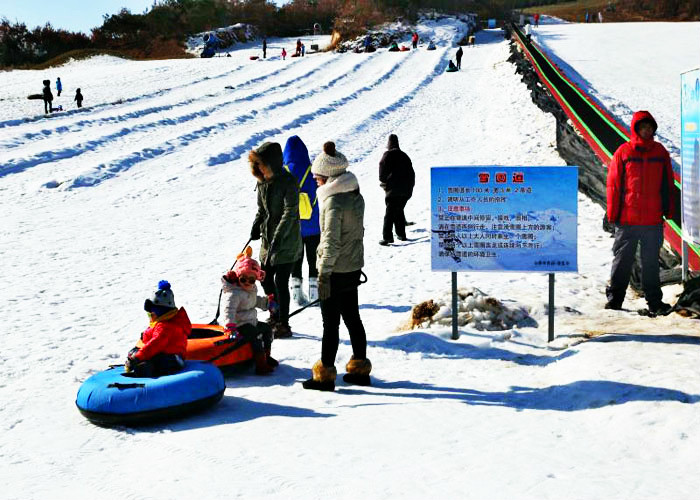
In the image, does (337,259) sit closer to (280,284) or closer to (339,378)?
(339,378)

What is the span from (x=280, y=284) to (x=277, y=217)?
66cm

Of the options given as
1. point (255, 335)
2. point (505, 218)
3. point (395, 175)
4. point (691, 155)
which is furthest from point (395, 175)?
point (255, 335)

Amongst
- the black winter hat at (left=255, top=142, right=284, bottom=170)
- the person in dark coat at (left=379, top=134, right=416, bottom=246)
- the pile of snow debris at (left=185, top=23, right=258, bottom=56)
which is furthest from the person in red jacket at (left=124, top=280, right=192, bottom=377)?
the pile of snow debris at (left=185, top=23, right=258, bottom=56)

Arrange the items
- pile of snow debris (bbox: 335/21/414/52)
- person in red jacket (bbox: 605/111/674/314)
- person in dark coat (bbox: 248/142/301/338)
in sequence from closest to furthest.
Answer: person in red jacket (bbox: 605/111/674/314)
person in dark coat (bbox: 248/142/301/338)
pile of snow debris (bbox: 335/21/414/52)

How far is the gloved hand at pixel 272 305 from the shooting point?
7.79 m

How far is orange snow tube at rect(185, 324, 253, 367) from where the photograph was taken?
6895mm

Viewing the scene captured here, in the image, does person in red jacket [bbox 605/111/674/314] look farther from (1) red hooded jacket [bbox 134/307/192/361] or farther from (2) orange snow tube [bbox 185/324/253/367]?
(1) red hooded jacket [bbox 134/307/192/361]

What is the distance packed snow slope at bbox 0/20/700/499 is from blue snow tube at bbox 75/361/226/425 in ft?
0.37

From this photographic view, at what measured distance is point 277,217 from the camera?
8.00 metres

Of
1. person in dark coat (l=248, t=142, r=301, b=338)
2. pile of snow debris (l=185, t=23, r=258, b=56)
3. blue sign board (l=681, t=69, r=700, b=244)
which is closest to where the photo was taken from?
blue sign board (l=681, t=69, r=700, b=244)

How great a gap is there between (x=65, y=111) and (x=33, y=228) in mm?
16917

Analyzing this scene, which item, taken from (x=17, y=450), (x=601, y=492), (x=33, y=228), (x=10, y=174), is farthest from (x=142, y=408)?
(x=10, y=174)

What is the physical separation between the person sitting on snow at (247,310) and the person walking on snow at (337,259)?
65cm

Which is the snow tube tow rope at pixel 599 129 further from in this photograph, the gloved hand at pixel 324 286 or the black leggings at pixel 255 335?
the black leggings at pixel 255 335
